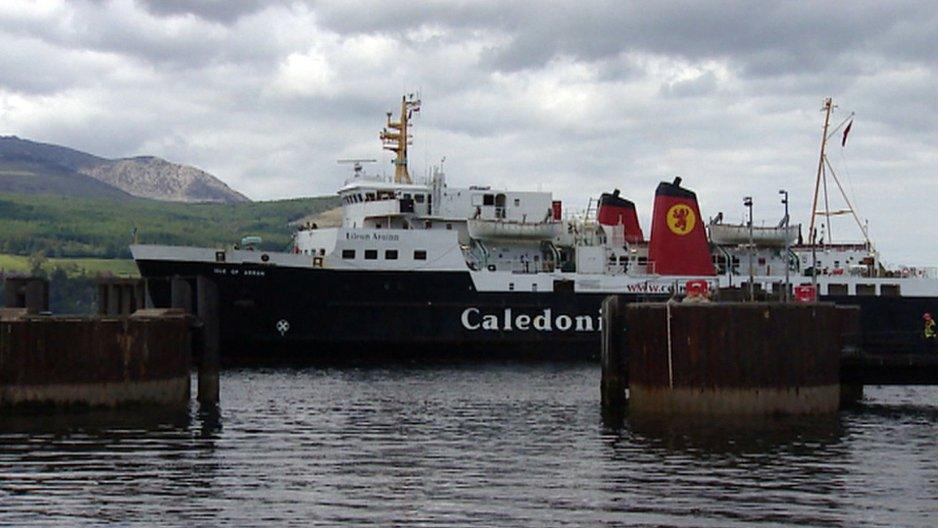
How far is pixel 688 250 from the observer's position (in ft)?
178

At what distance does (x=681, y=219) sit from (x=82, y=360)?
32147 millimetres

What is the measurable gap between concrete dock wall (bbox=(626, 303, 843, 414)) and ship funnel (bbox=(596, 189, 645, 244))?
99.7 ft

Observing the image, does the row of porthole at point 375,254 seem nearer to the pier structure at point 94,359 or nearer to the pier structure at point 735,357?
the pier structure at point 94,359

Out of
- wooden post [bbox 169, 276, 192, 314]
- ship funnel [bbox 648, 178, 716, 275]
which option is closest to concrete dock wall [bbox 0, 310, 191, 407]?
wooden post [bbox 169, 276, 192, 314]

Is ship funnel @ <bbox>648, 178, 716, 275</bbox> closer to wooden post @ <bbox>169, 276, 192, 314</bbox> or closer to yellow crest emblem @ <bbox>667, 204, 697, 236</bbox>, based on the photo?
yellow crest emblem @ <bbox>667, 204, 697, 236</bbox>

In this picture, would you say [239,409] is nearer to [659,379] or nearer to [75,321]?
[75,321]

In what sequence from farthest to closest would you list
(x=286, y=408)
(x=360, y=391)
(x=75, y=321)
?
(x=360, y=391) < (x=286, y=408) < (x=75, y=321)

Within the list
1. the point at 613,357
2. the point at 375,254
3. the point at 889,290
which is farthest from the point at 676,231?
the point at 613,357

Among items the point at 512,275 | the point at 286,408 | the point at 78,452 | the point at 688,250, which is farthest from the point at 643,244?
the point at 78,452

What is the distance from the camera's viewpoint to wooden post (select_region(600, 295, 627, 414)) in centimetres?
3084

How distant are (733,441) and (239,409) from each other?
41.1ft

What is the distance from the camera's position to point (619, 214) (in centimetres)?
5859

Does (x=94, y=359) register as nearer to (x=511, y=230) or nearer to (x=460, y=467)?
(x=460, y=467)

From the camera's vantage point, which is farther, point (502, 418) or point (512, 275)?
point (512, 275)
